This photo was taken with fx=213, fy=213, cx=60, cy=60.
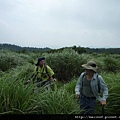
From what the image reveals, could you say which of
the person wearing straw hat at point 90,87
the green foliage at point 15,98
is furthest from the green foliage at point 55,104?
the person wearing straw hat at point 90,87

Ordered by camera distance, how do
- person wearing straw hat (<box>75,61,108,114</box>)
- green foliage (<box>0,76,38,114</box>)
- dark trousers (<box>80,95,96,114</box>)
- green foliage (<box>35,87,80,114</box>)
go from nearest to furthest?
green foliage (<box>0,76,38,114</box>), green foliage (<box>35,87,80,114</box>), person wearing straw hat (<box>75,61,108,114</box>), dark trousers (<box>80,95,96,114</box>)

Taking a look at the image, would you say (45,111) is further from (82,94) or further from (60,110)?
A: (82,94)

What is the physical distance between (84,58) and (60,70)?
1.49 m

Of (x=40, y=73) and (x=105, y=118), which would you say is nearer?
(x=105, y=118)

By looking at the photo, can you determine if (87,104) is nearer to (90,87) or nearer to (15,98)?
(90,87)

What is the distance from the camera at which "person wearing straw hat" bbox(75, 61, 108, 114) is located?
434cm

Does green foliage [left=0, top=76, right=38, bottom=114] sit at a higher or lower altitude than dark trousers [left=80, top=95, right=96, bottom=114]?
higher

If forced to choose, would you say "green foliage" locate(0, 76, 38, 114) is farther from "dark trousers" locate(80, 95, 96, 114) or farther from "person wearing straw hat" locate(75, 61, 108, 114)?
"dark trousers" locate(80, 95, 96, 114)

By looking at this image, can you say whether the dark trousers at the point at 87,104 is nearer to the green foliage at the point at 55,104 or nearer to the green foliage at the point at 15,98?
the green foliage at the point at 55,104

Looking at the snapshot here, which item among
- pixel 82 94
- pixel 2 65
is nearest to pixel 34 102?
pixel 82 94

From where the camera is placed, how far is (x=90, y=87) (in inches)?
175

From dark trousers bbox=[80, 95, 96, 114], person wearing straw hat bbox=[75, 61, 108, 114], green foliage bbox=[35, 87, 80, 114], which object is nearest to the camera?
green foliage bbox=[35, 87, 80, 114]

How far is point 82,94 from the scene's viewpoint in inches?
182

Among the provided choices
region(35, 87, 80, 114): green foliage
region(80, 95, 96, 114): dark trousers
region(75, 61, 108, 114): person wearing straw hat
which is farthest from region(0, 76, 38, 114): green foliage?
region(80, 95, 96, 114): dark trousers
